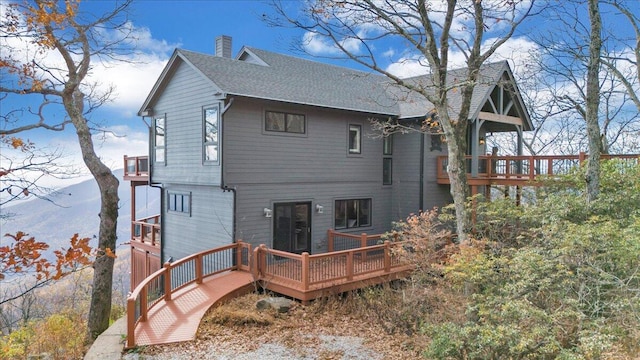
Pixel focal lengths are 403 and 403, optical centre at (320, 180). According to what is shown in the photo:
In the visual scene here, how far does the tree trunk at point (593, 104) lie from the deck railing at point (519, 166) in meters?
3.05

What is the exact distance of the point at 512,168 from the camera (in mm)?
15367

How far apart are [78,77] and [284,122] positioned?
5.95 metres

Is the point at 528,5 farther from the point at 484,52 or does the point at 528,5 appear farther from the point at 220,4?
the point at 220,4

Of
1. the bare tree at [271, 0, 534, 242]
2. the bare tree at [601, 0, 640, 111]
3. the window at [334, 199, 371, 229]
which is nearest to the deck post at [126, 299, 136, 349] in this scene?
the bare tree at [271, 0, 534, 242]

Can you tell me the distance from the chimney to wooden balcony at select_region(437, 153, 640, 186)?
29.8ft

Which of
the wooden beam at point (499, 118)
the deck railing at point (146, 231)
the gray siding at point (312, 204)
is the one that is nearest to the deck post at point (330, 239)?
the gray siding at point (312, 204)

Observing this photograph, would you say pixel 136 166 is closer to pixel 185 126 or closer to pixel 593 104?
pixel 185 126

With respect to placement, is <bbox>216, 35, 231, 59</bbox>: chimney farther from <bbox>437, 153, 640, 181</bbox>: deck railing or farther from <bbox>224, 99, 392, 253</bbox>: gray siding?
<bbox>437, 153, 640, 181</bbox>: deck railing

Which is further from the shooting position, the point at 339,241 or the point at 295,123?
the point at 339,241

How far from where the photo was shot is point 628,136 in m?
21.3

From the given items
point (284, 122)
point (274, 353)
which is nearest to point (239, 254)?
point (284, 122)

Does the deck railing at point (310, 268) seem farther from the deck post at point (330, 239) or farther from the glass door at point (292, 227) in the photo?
the deck post at point (330, 239)

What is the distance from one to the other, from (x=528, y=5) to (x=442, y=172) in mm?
6405

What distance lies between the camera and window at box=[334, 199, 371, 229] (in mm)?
14031
